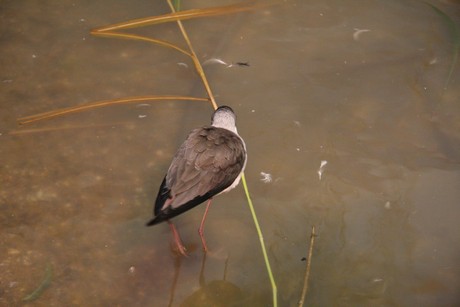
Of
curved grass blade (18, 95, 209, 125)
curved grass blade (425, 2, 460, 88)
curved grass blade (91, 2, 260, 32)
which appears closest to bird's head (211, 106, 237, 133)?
curved grass blade (18, 95, 209, 125)

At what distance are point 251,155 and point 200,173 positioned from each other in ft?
2.68

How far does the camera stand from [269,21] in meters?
6.27

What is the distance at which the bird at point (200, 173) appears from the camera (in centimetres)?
418

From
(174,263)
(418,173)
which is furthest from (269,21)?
(174,263)

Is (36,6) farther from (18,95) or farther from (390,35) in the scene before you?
(390,35)

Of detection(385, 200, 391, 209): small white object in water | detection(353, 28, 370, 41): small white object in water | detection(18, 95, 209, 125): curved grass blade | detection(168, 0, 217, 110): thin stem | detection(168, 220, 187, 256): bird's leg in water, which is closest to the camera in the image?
detection(168, 220, 187, 256): bird's leg in water

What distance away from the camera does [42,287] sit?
161 inches

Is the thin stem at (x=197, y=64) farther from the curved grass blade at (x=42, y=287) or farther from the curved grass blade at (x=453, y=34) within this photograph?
the curved grass blade at (x=453, y=34)

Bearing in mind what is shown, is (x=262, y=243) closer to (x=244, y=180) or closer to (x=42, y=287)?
(x=244, y=180)

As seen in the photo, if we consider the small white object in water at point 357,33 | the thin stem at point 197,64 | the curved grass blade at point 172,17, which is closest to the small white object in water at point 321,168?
the thin stem at point 197,64

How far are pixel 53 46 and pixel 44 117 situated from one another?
0.89 meters

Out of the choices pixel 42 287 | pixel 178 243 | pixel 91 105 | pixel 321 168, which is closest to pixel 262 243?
pixel 178 243

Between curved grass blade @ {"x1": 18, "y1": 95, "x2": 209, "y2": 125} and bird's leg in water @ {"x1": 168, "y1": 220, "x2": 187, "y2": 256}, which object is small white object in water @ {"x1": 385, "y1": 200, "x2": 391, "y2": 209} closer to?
bird's leg in water @ {"x1": 168, "y1": 220, "x2": 187, "y2": 256}

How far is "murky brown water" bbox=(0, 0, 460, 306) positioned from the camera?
4285 millimetres
